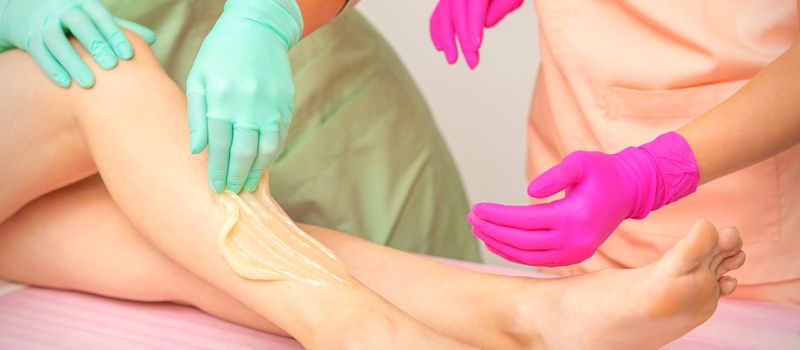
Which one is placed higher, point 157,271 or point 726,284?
point 726,284

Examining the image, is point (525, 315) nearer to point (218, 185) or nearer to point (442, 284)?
point (442, 284)

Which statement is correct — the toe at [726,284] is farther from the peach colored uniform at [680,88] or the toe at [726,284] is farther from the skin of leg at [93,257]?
the skin of leg at [93,257]

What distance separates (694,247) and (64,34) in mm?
885

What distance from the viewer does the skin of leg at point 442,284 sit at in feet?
3.10

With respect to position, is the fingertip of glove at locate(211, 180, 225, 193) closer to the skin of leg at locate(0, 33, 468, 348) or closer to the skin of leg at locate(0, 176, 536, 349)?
the skin of leg at locate(0, 33, 468, 348)

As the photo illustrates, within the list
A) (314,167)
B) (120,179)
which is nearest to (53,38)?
(120,179)

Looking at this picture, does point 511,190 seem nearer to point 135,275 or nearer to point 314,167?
point 314,167

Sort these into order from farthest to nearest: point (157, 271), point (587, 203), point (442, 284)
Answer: point (157, 271)
point (442, 284)
point (587, 203)

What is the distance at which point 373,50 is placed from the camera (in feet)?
5.79

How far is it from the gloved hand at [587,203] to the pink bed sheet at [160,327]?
0.72 feet

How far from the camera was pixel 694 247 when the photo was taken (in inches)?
35.7

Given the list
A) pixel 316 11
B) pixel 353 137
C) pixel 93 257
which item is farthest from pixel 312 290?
pixel 353 137

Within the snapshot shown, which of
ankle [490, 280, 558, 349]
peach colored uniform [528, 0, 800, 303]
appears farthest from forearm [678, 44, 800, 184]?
ankle [490, 280, 558, 349]

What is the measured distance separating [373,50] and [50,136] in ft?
2.23
